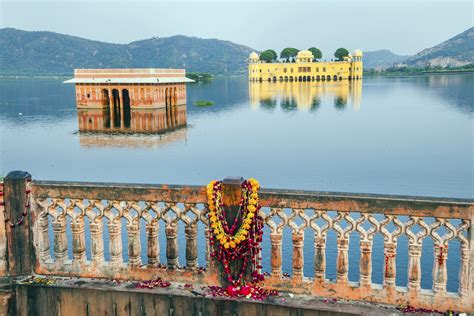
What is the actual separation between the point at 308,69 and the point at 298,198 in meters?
184

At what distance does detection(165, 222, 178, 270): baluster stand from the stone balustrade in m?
0.01

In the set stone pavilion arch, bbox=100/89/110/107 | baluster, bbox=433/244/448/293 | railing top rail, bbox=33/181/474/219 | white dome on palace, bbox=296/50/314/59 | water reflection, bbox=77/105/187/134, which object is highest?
white dome on palace, bbox=296/50/314/59

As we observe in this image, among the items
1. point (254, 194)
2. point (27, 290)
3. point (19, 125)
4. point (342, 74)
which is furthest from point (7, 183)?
point (342, 74)

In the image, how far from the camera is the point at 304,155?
34.6 metres

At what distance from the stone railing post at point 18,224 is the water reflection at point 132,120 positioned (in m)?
45.5

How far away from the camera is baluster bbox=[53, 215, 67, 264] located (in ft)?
22.8

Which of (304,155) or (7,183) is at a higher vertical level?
(7,183)

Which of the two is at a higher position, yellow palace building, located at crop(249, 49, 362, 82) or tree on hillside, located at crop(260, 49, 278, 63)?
tree on hillside, located at crop(260, 49, 278, 63)

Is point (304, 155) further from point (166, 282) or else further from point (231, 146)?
point (166, 282)

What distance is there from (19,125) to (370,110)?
45.3 metres

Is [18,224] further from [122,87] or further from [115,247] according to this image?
[122,87]

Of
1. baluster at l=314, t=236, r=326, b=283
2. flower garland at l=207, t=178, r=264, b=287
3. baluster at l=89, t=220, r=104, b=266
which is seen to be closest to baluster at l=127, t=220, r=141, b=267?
baluster at l=89, t=220, r=104, b=266

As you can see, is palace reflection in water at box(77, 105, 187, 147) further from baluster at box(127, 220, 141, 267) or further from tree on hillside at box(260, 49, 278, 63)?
tree on hillside at box(260, 49, 278, 63)

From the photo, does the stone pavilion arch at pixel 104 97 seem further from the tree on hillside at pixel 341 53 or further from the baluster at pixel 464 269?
the tree on hillside at pixel 341 53
